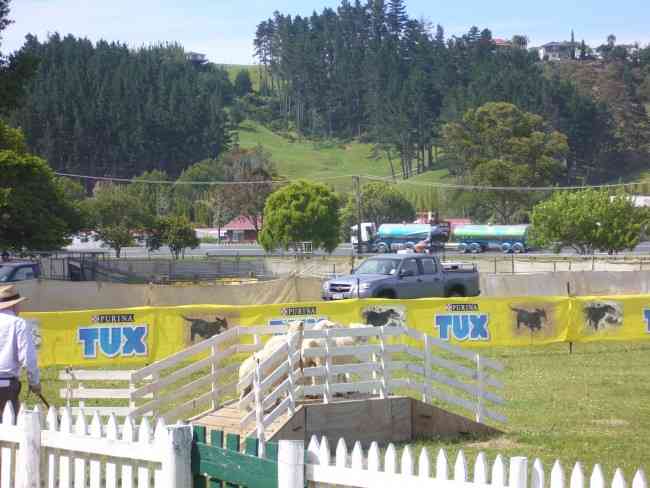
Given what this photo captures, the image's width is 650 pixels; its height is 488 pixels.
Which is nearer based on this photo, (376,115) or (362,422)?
(362,422)

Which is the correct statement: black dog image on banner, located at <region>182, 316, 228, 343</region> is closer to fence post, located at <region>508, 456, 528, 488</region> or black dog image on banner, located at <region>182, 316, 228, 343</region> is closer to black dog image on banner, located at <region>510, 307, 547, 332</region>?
black dog image on banner, located at <region>510, 307, 547, 332</region>

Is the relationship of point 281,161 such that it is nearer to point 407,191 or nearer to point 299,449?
point 407,191

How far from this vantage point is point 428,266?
31609 mm

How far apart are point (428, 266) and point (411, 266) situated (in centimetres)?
66

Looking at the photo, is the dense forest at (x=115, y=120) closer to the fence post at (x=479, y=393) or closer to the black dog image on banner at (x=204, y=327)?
the black dog image on banner at (x=204, y=327)

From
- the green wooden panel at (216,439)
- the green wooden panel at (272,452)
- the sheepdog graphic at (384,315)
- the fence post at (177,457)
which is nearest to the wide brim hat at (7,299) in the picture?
the fence post at (177,457)

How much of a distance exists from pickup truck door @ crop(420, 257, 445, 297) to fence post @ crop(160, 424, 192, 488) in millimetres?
25049

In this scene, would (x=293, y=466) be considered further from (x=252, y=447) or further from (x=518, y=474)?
(x=518, y=474)

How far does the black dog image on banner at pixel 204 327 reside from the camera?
21.2m

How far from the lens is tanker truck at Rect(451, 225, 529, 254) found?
291ft

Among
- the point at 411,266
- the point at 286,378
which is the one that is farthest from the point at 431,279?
the point at 286,378

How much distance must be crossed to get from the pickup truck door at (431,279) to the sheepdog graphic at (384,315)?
28.5 ft

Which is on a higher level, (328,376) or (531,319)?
(328,376)

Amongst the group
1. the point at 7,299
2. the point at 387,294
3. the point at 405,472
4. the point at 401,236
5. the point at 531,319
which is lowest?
the point at 401,236
